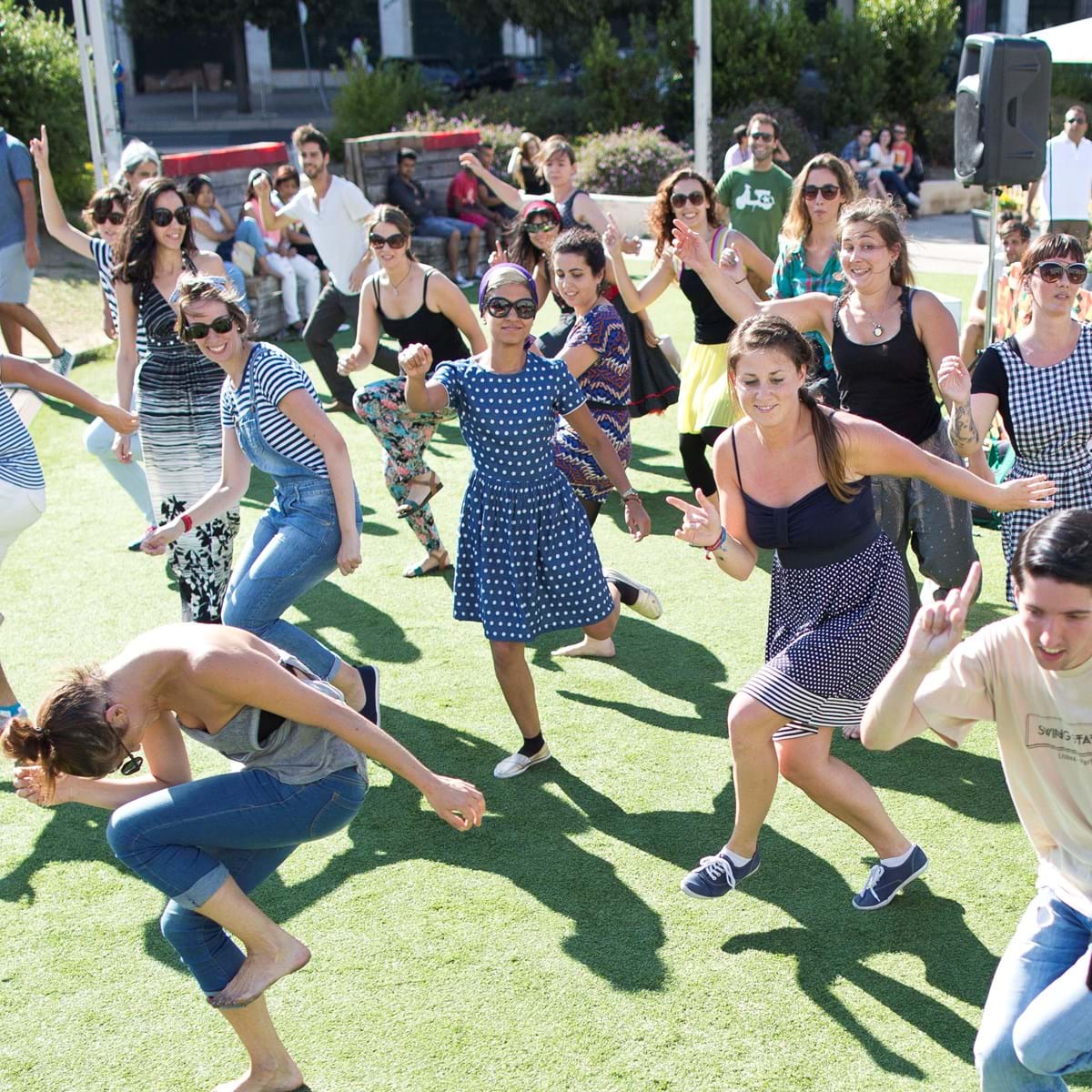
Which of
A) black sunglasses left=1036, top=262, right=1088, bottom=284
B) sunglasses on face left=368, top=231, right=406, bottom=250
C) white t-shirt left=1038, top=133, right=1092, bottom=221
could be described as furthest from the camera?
white t-shirt left=1038, top=133, right=1092, bottom=221

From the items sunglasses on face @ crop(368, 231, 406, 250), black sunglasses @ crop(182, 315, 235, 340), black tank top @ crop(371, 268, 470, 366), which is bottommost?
black tank top @ crop(371, 268, 470, 366)

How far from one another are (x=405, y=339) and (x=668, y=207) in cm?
154

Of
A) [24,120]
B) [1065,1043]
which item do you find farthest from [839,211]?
[24,120]

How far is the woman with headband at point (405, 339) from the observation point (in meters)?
6.96

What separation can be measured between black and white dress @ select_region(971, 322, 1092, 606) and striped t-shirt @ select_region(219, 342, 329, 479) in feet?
7.89

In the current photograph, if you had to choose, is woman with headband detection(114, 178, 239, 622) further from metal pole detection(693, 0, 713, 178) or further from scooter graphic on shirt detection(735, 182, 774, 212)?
metal pole detection(693, 0, 713, 178)

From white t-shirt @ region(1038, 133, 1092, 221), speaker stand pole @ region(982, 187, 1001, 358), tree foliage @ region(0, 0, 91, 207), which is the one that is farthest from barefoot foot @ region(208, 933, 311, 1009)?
tree foliage @ region(0, 0, 91, 207)

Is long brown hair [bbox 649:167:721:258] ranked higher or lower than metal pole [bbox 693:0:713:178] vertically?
lower

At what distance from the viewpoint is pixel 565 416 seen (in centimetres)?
525

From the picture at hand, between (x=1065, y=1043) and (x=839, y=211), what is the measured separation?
15.4ft

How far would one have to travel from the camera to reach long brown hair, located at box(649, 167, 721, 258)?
710cm

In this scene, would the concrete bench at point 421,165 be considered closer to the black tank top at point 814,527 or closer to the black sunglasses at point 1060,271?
the black sunglasses at point 1060,271

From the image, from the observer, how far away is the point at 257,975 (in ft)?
10.8

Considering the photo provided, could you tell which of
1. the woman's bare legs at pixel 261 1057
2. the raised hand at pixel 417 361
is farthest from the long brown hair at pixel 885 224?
the woman's bare legs at pixel 261 1057
